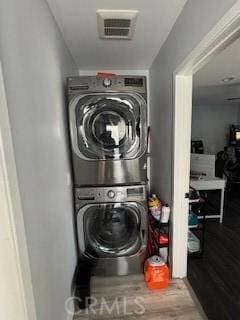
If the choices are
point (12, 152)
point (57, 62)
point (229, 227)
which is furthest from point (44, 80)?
point (229, 227)

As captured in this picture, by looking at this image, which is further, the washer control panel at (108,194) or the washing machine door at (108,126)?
the washer control panel at (108,194)

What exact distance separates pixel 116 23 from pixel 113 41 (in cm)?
30

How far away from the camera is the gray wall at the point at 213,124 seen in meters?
5.92

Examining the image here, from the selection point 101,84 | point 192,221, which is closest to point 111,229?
point 192,221

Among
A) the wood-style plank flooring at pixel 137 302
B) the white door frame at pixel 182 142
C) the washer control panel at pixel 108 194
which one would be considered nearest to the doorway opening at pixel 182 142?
the white door frame at pixel 182 142

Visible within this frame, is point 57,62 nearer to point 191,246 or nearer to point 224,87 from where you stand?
point 191,246

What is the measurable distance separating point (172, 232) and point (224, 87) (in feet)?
9.20

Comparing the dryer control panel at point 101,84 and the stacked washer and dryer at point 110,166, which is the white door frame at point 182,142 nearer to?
the stacked washer and dryer at point 110,166

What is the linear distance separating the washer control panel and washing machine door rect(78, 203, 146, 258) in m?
0.06

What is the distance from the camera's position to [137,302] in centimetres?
171

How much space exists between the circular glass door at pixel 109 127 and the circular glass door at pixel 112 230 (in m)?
0.52

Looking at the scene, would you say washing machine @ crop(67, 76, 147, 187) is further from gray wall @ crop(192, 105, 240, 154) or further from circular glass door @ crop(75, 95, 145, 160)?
gray wall @ crop(192, 105, 240, 154)

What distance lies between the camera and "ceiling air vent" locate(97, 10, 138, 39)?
1396mm

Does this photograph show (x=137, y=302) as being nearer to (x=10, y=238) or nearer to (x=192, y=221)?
(x=192, y=221)
